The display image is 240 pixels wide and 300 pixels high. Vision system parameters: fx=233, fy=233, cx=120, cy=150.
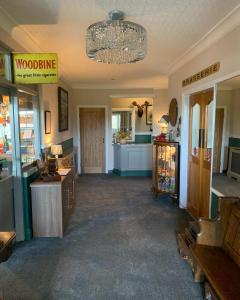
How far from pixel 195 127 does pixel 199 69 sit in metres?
0.90

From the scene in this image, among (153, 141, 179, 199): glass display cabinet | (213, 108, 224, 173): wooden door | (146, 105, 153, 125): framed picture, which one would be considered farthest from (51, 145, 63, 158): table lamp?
(146, 105, 153, 125): framed picture

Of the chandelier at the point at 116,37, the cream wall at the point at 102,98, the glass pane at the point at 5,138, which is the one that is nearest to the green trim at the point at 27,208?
the glass pane at the point at 5,138

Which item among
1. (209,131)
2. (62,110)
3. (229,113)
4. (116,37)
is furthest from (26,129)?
(229,113)

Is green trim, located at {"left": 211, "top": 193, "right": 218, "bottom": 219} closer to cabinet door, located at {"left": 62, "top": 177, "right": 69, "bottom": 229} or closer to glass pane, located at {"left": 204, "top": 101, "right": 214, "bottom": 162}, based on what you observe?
glass pane, located at {"left": 204, "top": 101, "right": 214, "bottom": 162}

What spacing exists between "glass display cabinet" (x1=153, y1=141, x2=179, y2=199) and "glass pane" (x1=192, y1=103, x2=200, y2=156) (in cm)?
50

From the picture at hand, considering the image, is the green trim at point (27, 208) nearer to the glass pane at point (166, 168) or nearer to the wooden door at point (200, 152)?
the wooden door at point (200, 152)

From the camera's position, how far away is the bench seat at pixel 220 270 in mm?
1605

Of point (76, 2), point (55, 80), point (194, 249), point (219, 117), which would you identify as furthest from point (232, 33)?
point (194, 249)

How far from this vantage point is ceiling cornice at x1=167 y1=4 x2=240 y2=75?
2307 millimetres

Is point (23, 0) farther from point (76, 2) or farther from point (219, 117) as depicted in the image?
point (219, 117)

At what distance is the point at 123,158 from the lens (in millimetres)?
6688

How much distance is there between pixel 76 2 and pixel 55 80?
32.2 inches

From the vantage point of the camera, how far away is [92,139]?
7.06 meters

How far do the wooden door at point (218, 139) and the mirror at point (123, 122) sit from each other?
14.6ft
